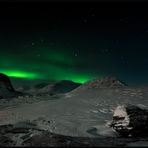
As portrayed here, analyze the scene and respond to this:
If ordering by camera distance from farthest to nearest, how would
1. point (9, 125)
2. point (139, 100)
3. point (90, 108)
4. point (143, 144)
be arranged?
point (139, 100), point (90, 108), point (9, 125), point (143, 144)

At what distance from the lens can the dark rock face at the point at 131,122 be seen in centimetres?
564

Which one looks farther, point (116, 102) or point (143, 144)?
point (116, 102)

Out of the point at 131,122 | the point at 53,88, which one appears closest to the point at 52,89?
the point at 53,88

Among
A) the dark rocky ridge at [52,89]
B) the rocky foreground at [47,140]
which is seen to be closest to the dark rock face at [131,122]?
the rocky foreground at [47,140]

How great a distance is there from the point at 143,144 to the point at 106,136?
3.83 ft

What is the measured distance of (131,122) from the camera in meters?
5.71

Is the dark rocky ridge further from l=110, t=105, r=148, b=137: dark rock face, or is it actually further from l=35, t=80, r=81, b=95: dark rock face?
l=110, t=105, r=148, b=137: dark rock face

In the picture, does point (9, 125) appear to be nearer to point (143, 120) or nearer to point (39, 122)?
point (39, 122)

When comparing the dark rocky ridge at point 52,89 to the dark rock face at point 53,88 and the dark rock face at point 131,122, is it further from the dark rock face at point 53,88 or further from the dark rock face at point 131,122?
the dark rock face at point 131,122

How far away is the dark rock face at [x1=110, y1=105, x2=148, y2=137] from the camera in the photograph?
18.5ft

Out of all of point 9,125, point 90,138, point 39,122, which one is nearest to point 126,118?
point 90,138

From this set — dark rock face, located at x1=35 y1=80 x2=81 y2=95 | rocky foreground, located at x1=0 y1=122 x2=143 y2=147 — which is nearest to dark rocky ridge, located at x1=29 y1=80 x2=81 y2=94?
dark rock face, located at x1=35 y1=80 x2=81 y2=95

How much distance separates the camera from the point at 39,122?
718cm

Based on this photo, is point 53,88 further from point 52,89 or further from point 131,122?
point 131,122
